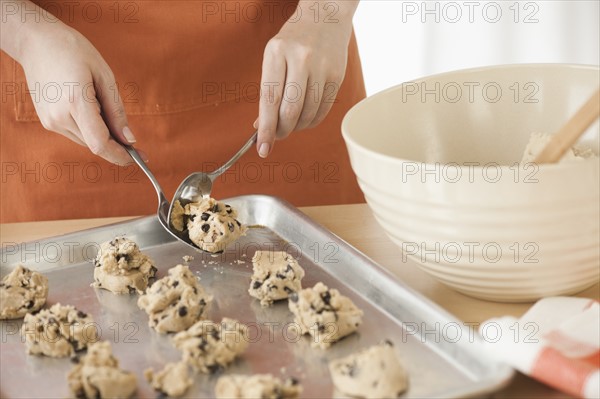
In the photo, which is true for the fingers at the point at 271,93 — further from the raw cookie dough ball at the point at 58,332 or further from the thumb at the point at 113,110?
the raw cookie dough ball at the point at 58,332

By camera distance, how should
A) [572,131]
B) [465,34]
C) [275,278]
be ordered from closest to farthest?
1. [572,131]
2. [275,278]
3. [465,34]

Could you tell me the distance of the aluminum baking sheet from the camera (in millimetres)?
834

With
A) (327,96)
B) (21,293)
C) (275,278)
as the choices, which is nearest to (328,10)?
(327,96)

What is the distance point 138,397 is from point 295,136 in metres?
0.71

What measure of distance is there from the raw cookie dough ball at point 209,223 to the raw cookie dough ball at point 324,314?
0.19 metres

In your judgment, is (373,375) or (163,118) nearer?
(373,375)

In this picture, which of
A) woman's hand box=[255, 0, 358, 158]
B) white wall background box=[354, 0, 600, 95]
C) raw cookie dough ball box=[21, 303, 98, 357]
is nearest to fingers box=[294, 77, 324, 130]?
woman's hand box=[255, 0, 358, 158]

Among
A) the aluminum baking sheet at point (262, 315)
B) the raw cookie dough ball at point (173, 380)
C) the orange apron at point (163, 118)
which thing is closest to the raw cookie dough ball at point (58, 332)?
the aluminum baking sheet at point (262, 315)

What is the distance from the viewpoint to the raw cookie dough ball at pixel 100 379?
814 millimetres

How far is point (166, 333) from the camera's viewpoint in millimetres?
944

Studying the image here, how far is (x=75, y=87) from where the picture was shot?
112 cm

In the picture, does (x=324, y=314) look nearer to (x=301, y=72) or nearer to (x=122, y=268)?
(x=122, y=268)

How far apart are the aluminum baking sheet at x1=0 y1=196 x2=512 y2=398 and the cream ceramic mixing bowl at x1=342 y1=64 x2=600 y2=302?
71mm

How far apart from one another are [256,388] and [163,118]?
708 millimetres
